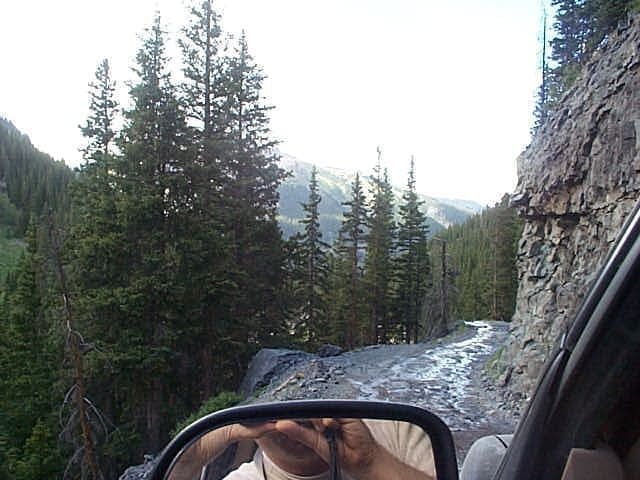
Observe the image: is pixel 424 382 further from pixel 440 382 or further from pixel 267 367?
pixel 267 367

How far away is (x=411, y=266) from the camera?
3619 cm

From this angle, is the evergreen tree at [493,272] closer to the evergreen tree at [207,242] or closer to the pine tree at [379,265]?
the pine tree at [379,265]

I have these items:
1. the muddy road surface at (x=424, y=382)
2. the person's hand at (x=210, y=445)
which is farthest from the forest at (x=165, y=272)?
the person's hand at (x=210, y=445)

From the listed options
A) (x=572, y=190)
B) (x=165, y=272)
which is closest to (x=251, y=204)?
(x=165, y=272)

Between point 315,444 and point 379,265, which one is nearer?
point 315,444

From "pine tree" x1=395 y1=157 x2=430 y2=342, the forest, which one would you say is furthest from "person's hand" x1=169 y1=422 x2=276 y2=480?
"pine tree" x1=395 y1=157 x2=430 y2=342

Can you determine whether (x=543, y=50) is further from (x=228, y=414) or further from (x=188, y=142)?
(x=228, y=414)

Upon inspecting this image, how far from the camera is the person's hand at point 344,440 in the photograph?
129cm

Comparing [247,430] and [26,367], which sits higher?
[247,430]

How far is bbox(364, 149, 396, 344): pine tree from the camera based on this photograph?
34.3m

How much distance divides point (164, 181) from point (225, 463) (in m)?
18.5

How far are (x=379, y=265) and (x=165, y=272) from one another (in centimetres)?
1898

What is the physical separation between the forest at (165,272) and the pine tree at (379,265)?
4212mm

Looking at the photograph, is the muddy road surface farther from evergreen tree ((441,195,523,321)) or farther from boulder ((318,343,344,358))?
evergreen tree ((441,195,523,321))
